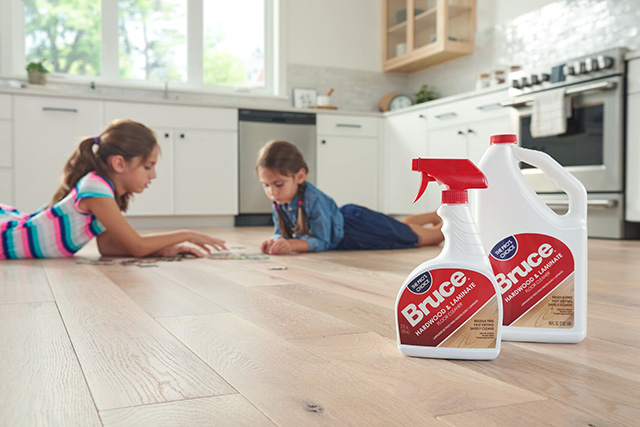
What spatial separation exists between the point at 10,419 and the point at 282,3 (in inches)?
213

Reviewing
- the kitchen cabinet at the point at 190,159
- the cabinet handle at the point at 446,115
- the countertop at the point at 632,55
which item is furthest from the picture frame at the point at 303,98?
the countertop at the point at 632,55

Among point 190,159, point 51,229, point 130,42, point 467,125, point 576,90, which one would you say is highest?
point 130,42

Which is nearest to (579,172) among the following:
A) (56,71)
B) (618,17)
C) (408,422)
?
(618,17)

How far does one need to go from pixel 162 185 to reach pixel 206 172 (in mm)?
366

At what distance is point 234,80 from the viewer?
5703 mm

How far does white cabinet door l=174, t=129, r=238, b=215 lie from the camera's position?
15.8ft

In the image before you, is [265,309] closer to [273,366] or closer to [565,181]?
[273,366]

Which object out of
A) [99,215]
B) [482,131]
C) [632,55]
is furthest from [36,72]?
[632,55]

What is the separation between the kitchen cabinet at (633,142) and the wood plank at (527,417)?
9.93 ft

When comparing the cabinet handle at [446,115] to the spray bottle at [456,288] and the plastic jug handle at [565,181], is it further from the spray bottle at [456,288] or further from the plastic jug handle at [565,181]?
the spray bottle at [456,288]

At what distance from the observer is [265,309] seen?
1250 mm

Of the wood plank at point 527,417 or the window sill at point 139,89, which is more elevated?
the window sill at point 139,89

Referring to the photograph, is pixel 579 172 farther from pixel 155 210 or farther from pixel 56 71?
pixel 56 71

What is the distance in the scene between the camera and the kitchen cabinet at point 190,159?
15.5 feet
